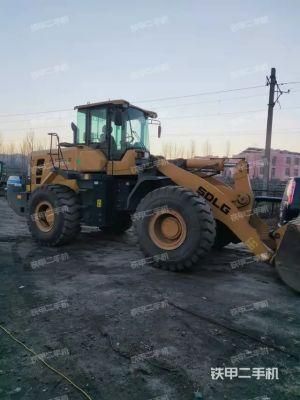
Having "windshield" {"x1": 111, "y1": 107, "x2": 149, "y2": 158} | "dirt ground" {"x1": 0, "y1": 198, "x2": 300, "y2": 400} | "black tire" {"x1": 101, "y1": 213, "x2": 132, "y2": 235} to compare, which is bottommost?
"dirt ground" {"x1": 0, "y1": 198, "x2": 300, "y2": 400}

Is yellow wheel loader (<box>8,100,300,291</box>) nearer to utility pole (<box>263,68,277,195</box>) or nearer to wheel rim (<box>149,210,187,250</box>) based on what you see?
wheel rim (<box>149,210,187,250</box>)

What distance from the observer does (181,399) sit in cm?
271

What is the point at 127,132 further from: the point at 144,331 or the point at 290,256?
the point at 144,331

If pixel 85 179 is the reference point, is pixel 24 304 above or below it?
below

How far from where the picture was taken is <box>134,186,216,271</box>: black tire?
5.66m

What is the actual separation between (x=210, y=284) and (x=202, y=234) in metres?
0.77

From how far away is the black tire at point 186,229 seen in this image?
223 inches

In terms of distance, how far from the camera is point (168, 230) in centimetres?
620

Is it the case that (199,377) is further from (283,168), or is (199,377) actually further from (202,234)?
(283,168)

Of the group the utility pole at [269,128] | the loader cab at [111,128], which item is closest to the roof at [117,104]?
the loader cab at [111,128]

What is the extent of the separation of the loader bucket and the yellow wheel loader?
13 millimetres

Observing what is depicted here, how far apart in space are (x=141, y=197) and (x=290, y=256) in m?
3.19

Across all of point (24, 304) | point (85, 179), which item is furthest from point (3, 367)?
point (85, 179)

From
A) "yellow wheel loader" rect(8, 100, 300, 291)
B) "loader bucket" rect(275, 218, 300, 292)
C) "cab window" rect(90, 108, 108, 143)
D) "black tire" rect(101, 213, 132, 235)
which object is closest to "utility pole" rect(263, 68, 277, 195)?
"black tire" rect(101, 213, 132, 235)
